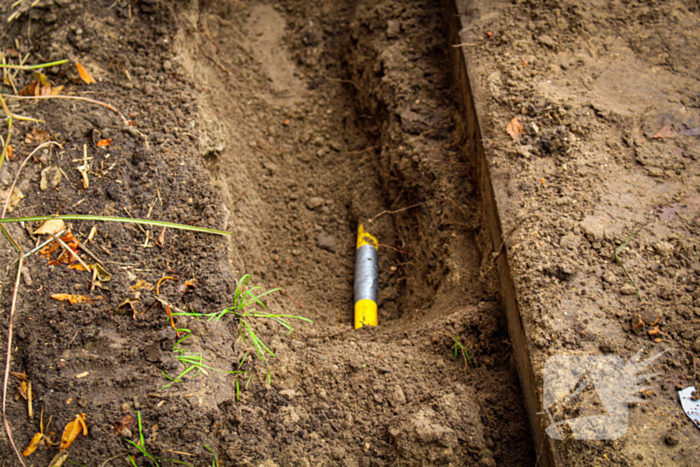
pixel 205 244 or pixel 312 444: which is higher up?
pixel 205 244

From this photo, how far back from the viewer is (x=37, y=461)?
5.66ft

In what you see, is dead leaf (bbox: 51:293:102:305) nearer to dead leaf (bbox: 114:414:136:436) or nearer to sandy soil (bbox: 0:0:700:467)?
sandy soil (bbox: 0:0:700:467)

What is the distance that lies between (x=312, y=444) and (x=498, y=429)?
0.78m

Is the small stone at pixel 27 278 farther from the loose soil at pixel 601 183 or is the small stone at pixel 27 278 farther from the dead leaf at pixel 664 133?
the dead leaf at pixel 664 133

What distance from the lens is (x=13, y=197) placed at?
2.16 m

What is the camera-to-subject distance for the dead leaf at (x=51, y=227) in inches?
82.4

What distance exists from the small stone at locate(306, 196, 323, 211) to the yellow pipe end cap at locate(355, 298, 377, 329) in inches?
30.2

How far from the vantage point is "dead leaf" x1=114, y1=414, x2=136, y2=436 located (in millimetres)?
1775

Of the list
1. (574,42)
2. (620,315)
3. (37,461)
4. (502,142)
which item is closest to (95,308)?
(37,461)

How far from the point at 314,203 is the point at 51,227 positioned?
149 cm

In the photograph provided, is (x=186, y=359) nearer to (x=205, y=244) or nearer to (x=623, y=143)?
(x=205, y=244)

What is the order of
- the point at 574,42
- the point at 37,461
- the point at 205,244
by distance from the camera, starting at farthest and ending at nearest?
the point at 574,42 → the point at 205,244 → the point at 37,461

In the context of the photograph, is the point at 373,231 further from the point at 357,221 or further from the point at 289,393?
the point at 289,393

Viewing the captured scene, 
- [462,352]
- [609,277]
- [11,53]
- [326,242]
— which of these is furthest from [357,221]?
[11,53]
